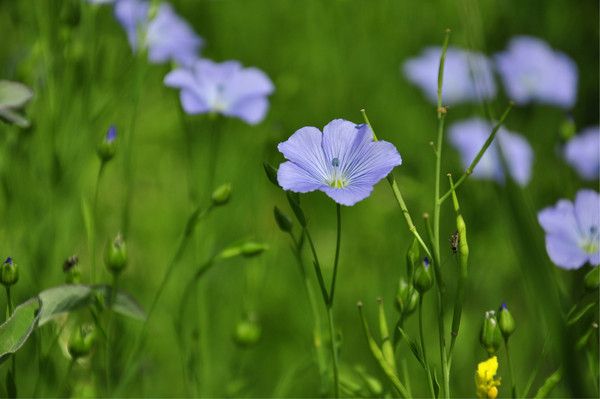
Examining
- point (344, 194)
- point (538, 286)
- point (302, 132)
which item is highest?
point (302, 132)

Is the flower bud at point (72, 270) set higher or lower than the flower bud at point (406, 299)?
higher

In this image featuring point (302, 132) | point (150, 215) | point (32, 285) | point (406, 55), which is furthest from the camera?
point (406, 55)

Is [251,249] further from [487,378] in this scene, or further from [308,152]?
[487,378]

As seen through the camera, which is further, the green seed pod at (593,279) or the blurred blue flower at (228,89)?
the blurred blue flower at (228,89)

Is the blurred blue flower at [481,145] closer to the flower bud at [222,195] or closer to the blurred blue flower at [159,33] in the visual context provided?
the blurred blue flower at [159,33]

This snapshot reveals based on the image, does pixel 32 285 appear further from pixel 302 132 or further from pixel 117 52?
pixel 117 52

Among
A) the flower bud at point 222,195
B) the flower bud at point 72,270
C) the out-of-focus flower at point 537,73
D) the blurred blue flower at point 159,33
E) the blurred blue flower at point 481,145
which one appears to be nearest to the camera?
the flower bud at point 72,270

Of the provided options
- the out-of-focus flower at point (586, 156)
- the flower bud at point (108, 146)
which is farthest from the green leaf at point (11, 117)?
the out-of-focus flower at point (586, 156)

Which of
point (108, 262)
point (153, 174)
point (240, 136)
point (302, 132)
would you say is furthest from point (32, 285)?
point (240, 136)
